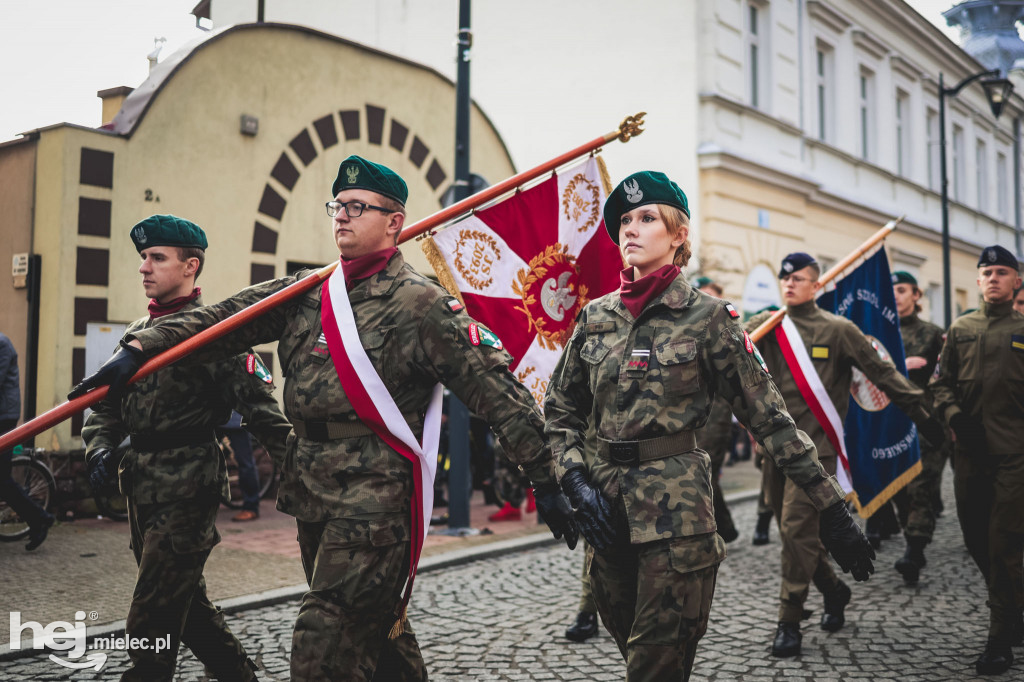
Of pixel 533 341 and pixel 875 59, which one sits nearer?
pixel 533 341

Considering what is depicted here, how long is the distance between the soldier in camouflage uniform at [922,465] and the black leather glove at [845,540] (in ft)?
12.3

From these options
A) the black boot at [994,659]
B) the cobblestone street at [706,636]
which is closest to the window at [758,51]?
the cobblestone street at [706,636]

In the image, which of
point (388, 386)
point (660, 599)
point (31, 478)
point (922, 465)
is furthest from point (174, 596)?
point (922, 465)

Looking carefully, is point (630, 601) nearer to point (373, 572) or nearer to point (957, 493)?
point (373, 572)

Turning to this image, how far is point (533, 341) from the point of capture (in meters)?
5.11

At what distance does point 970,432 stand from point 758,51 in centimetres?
1374

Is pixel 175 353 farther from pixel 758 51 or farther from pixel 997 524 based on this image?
pixel 758 51

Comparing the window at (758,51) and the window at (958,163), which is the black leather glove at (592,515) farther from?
the window at (958,163)

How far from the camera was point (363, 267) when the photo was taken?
323cm

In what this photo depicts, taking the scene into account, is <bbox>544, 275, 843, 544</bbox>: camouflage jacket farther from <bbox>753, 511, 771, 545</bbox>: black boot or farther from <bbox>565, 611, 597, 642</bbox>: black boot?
<bbox>753, 511, 771, 545</bbox>: black boot

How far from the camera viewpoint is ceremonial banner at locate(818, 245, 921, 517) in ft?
20.2

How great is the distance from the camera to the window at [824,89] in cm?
1939

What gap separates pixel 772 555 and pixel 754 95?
11.9m

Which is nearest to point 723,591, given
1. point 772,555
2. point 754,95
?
point 772,555
